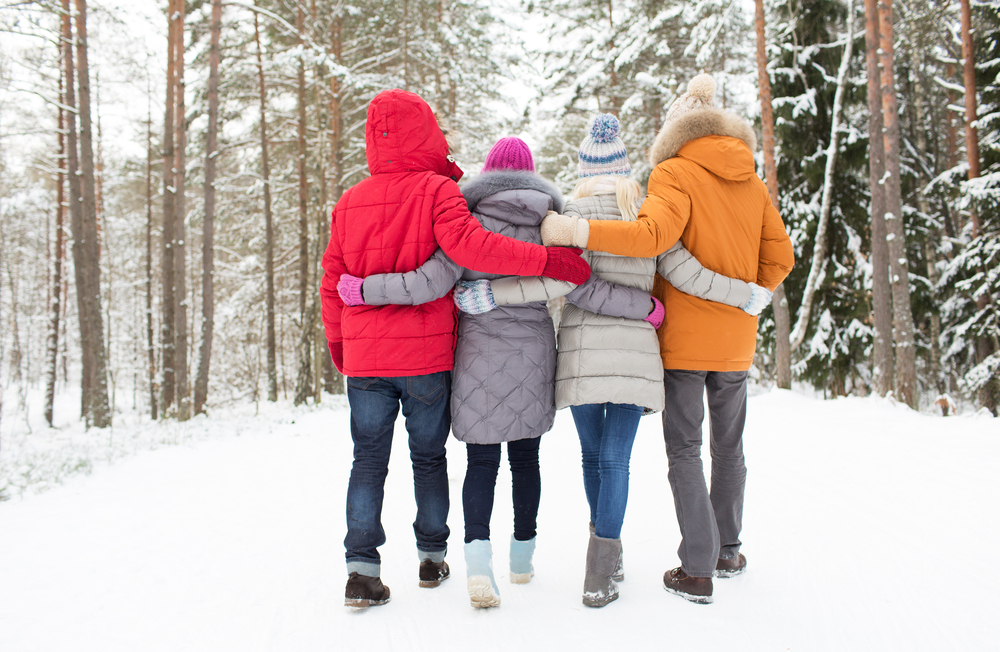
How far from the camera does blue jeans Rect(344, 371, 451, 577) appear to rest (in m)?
2.69

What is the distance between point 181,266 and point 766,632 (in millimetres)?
11410

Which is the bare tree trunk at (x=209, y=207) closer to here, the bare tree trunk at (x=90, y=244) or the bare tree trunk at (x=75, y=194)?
the bare tree trunk at (x=90, y=244)

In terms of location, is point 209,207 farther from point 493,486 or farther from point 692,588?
point 692,588

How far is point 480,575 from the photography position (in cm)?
261

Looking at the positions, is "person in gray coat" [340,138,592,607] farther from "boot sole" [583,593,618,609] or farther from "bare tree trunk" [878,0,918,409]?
"bare tree trunk" [878,0,918,409]

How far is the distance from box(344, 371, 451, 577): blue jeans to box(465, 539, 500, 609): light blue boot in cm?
30

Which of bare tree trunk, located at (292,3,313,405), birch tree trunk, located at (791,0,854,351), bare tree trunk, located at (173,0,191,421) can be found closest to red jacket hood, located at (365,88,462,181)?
bare tree trunk, located at (173,0,191,421)

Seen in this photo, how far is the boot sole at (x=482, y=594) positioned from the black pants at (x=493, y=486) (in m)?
0.18

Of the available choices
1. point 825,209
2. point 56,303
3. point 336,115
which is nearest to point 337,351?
point 825,209

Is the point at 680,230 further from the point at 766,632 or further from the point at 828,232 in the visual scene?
the point at 828,232

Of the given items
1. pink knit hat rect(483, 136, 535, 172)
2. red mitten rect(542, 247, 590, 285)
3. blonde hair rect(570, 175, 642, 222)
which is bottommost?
red mitten rect(542, 247, 590, 285)

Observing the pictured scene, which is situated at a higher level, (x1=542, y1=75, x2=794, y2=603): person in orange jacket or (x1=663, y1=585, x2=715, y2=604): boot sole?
(x1=542, y1=75, x2=794, y2=603): person in orange jacket

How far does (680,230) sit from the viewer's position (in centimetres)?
277

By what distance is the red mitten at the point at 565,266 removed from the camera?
267cm
